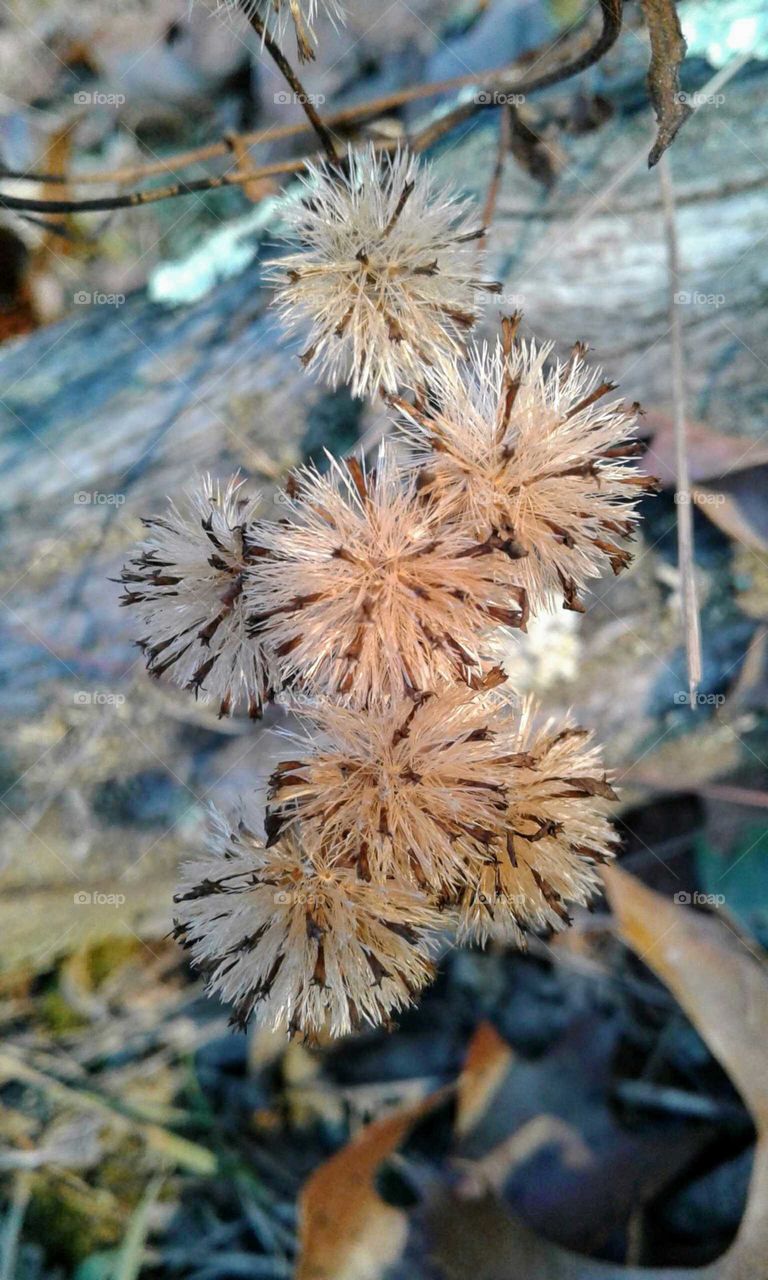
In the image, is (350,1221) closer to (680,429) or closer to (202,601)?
(202,601)

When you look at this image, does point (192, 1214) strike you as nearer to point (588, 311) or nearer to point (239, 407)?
point (239, 407)

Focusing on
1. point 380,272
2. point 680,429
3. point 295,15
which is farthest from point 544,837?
point 295,15

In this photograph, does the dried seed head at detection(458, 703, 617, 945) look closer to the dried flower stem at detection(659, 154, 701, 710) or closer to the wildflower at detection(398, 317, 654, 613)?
the wildflower at detection(398, 317, 654, 613)

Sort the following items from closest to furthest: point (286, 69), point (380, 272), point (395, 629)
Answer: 1. point (395, 629)
2. point (380, 272)
3. point (286, 69)

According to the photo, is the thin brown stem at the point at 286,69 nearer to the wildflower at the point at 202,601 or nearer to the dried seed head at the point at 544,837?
the wildflower at the point at 202,601

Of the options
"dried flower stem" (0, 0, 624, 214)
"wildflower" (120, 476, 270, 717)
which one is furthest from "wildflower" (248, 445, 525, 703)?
"dried flower stem" (0, 0, 624, 214)

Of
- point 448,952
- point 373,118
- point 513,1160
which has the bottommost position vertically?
point 513,1160
